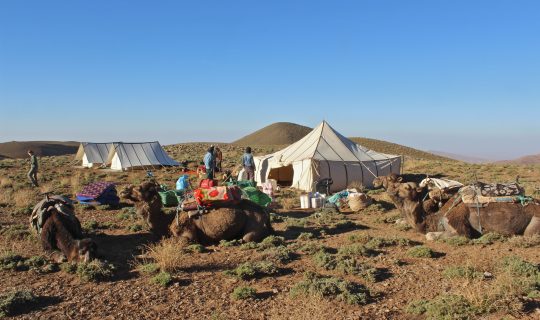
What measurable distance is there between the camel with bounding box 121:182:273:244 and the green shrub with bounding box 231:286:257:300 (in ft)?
9.65

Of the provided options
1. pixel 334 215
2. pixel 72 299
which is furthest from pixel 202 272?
pixel 334 215

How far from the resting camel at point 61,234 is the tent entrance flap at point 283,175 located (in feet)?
45.8

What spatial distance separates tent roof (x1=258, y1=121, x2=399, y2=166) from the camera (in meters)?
20.1

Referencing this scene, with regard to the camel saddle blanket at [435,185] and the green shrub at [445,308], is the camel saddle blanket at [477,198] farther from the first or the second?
the green shrub at [445,308]

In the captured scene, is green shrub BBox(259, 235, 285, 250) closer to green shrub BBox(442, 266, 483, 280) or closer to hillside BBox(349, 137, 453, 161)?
green shrub BBox(442, 266, 483, 280)

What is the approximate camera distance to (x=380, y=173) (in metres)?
21.0

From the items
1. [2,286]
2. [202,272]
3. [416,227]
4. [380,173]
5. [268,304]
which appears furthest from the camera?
[380,173]

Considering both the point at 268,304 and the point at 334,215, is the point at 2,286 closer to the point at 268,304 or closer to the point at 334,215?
the point at 268,304

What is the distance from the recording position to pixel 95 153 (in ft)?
109

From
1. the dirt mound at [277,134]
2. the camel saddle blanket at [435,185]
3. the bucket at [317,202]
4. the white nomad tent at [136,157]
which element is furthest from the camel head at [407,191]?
the dirt mound at [277,134]

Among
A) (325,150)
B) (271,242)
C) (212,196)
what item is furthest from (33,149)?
(271,242)

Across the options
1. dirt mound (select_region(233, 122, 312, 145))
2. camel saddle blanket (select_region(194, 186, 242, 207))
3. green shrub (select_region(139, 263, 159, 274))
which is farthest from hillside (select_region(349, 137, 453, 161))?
green shrub (select_region(139, 263, 159, 274))

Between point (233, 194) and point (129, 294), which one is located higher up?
point (233, 194)

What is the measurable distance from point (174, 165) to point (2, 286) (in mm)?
24556
